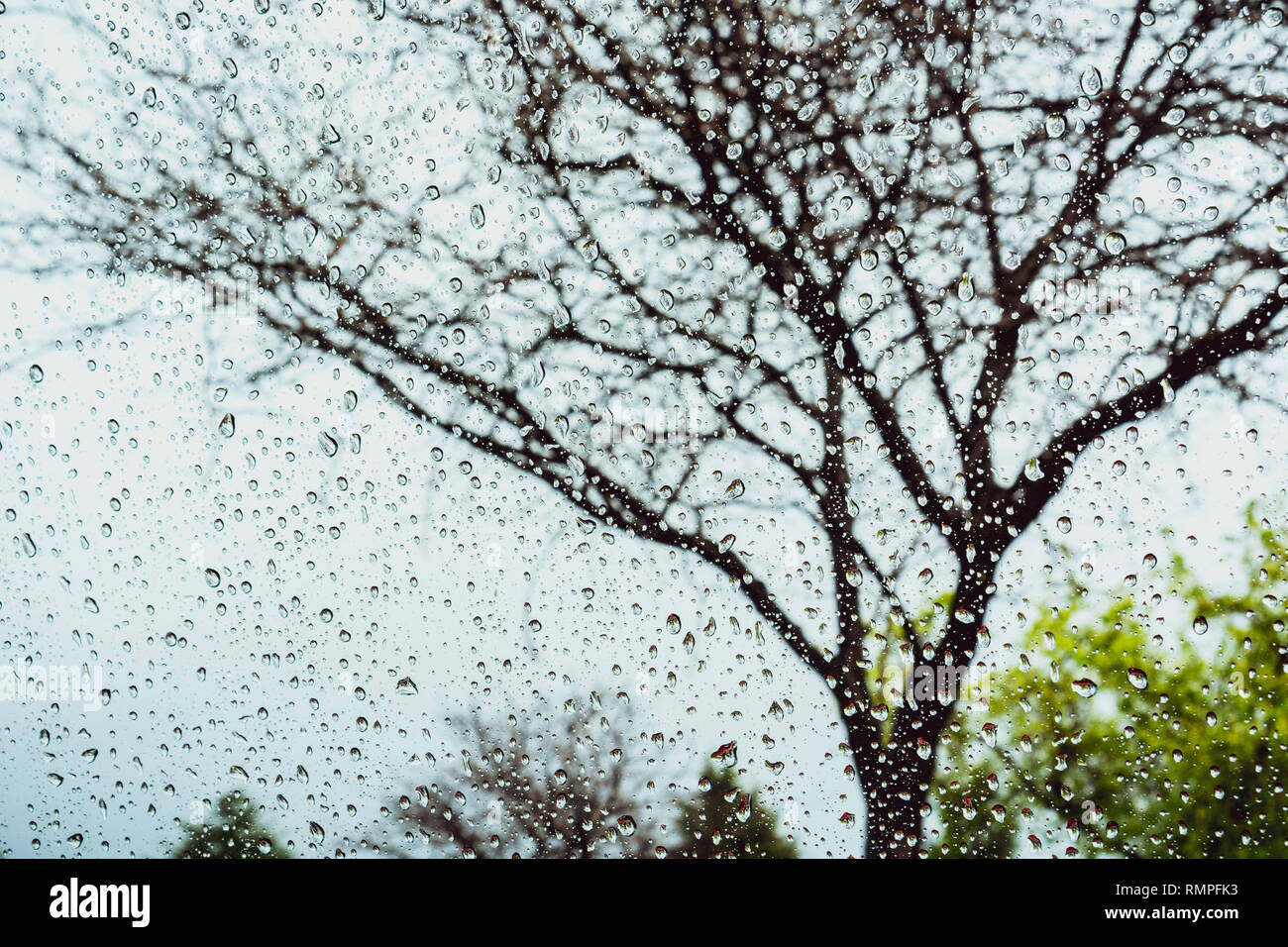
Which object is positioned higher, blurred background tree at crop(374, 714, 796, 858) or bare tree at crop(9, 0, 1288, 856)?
bare tree at crop(9, 0, 1288, 856)

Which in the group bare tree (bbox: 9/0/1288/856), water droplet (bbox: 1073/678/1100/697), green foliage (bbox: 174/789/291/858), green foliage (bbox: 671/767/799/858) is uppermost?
bare tree (bbox: 9/0/1288/856)

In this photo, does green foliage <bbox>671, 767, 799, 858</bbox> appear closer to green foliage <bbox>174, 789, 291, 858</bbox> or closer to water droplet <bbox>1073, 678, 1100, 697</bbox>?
water droplet <bbox>1073, 678, 1100, 697</bbox>

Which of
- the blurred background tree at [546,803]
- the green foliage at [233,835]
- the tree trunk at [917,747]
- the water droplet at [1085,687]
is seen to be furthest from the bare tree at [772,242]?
the green foliage at [233,835]

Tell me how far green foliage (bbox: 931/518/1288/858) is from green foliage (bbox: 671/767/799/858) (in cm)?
25

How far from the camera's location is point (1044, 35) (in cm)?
91

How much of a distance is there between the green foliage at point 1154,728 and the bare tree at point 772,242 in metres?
0.10

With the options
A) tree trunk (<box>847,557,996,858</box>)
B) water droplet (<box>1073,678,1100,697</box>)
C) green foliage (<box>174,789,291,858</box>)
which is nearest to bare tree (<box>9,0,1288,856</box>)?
tree trunk (<box>847,557,996,858</box>)

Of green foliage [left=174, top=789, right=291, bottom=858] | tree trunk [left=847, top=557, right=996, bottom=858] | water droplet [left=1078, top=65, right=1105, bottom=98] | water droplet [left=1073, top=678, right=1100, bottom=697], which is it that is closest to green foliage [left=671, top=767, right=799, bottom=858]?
tree trunk [left=847, top=557, right=996, bottom=858]

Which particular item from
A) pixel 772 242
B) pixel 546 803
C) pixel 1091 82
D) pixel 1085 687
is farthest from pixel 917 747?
pixel 1091 82

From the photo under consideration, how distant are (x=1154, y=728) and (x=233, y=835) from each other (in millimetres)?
1165

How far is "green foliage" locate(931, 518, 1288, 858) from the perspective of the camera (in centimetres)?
86

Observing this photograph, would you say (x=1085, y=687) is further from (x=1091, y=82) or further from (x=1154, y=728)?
(x=1091, y=82)

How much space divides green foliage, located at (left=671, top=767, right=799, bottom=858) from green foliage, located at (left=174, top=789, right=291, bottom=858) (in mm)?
519

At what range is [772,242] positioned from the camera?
940 millimetres
